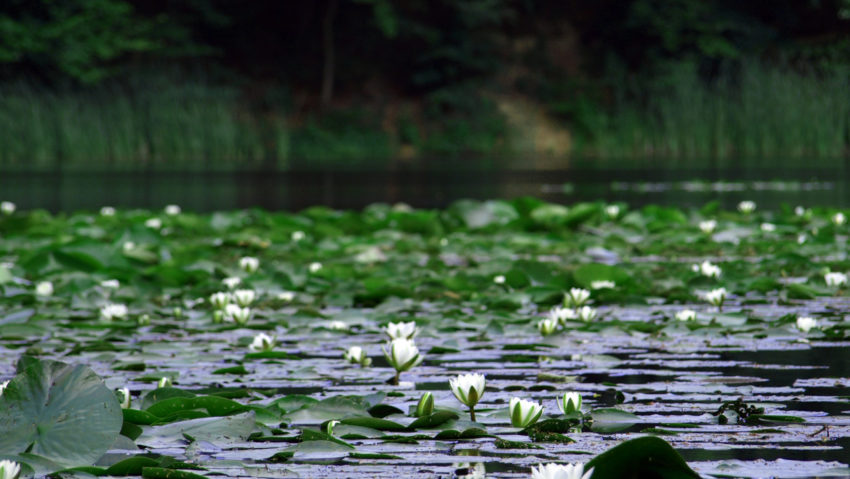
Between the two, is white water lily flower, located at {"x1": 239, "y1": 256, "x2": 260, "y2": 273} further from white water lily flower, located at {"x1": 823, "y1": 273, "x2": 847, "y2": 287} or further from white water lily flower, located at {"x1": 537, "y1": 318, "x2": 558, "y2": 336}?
white water lily flower, located at {"x1": 823, "y1": 273, "x2": 847, "y2": 287}

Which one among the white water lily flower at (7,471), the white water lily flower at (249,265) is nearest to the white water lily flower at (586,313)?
the white water lily flower at (249,265)

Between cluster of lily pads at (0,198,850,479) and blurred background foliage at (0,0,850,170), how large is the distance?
11898 millimetres

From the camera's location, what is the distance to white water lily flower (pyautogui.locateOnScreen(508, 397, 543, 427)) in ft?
6.20

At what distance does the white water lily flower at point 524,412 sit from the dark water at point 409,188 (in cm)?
608

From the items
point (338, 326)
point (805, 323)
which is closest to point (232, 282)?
point (338, 326)

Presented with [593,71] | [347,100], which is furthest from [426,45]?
[593,71]

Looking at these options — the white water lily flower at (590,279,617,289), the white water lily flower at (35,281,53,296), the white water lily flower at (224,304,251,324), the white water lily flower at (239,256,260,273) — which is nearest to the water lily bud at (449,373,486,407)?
the white water lily flower at (224,304,251,324)

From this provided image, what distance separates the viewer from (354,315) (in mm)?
3443

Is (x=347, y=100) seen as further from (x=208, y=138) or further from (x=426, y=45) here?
(x=208, y=138)

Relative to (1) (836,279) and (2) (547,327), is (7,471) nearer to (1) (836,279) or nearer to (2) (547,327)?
(2) (547,327)

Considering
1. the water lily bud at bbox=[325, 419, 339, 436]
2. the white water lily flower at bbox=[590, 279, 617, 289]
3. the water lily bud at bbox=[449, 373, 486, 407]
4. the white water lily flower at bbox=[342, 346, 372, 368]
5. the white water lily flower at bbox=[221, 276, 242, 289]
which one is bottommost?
the water lily bud at bbox=[325, 419, 339, 436]

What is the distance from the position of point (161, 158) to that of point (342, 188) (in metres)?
7.19

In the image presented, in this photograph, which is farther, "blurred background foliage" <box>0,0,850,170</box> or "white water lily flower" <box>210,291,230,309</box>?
"blurred background foliage" <box>0,0,850,170</box>

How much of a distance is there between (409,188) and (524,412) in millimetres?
9834
